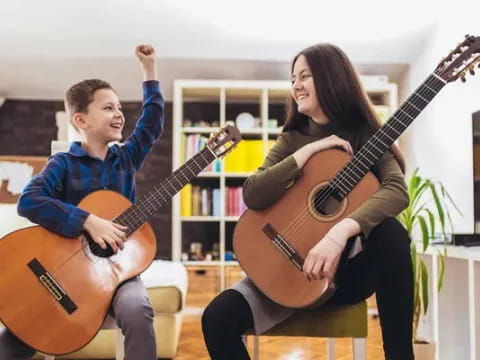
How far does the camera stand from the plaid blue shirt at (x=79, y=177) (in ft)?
4.39

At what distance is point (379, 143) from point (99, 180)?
2.48ft

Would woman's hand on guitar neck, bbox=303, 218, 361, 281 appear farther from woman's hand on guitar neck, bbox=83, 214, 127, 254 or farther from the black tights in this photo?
woman's hand on guitar neck, bbox=83, 214, 127, 254

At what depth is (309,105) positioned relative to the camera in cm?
131

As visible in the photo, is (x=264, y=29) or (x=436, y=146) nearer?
(x=436, y=146)

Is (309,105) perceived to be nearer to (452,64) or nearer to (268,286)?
(452,64)

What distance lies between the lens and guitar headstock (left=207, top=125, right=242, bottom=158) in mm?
1437

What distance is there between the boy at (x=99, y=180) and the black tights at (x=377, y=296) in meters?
0.20

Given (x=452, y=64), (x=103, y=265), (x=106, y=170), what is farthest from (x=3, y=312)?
(x=452, y=64)

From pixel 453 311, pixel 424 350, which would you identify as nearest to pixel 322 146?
pixel 424 350

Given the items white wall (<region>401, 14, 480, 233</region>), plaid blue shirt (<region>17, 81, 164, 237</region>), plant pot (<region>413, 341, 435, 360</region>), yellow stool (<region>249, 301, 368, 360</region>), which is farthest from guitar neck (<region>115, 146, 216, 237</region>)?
white wall (<region>401, 14, 480, 233</region>)

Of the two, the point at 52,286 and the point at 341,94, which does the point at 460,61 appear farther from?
the point at 52,286

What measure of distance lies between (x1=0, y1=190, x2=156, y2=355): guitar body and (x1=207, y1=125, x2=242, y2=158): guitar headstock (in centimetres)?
31

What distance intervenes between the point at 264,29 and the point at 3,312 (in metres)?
2.56

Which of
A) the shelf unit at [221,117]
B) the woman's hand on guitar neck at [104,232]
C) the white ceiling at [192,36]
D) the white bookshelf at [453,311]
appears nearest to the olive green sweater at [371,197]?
the woman's hand on guitar neck at [104,232]
